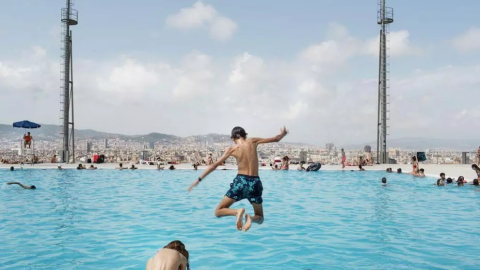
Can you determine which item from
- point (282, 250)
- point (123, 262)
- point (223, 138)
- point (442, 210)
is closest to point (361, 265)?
point (282, 250)

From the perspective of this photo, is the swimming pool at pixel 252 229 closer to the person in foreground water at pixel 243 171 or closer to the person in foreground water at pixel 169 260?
the person in foreground water at pixel 243 171

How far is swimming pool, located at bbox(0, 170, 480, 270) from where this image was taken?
873 centimetres

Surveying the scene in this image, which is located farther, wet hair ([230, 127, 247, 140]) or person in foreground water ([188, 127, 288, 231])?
wet hair ([230, 127, 247, 140])

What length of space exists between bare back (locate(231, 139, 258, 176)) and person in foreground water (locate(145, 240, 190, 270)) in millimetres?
3204

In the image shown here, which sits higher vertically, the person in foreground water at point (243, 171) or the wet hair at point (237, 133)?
the wet hair at point (237, 133)

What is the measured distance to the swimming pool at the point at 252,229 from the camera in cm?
873

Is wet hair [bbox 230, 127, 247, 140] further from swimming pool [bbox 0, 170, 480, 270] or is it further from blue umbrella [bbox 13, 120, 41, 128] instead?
blue umbrella [bbox 13, 120, 41, 128]

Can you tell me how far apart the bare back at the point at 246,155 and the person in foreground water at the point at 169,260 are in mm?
3204

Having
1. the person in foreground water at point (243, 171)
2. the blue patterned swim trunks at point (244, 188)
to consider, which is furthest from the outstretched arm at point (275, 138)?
the blue patterned swim trunks at point (244, 188)

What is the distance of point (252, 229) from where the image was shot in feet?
38.5

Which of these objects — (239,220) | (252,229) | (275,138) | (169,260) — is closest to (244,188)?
(239,220)

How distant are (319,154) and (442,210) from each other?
36.9 m

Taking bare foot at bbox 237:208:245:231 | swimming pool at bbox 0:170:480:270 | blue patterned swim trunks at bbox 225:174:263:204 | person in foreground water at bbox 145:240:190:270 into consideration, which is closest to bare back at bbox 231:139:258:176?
blue patterned swim trunks at bbox 225:174:263:204

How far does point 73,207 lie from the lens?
15.2 meters
